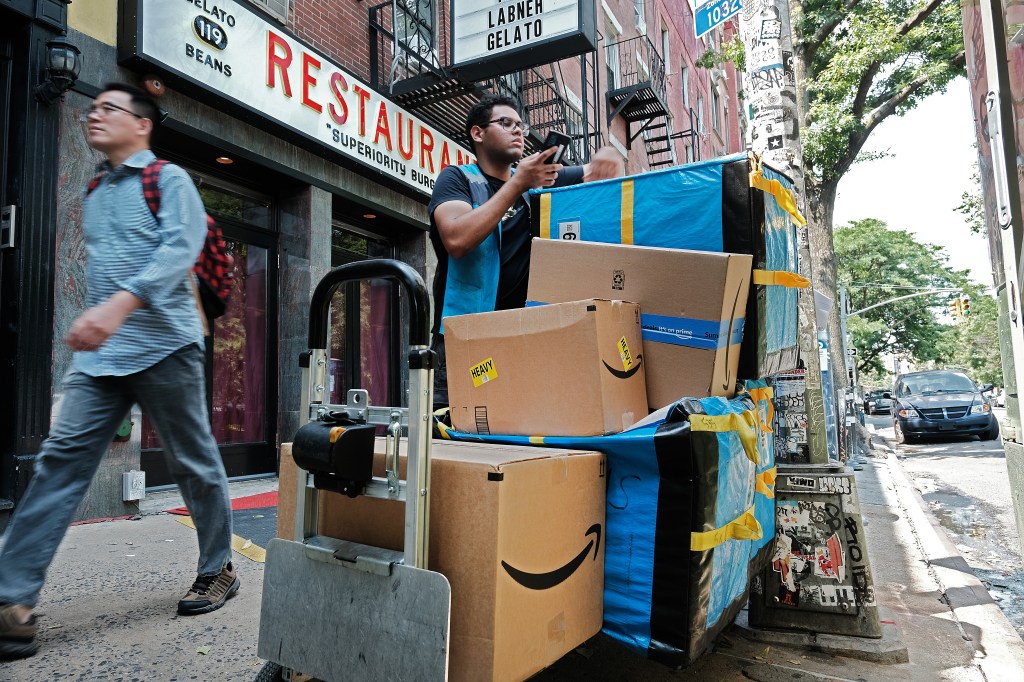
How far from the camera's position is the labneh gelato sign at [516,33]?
301 inches

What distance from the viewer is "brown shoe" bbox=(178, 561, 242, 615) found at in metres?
2.64

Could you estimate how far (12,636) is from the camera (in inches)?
87.7

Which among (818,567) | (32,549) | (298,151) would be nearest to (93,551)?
(32,549)

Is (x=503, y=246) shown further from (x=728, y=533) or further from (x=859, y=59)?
(x=859, y=59)

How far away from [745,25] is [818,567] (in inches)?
121

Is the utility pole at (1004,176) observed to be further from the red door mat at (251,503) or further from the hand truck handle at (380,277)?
the red door mat at (251,503)

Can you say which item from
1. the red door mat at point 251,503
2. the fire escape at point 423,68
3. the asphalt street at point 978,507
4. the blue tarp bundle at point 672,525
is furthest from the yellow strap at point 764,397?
the fire escape at point 423,68

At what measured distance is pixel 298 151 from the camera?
6.86 metres

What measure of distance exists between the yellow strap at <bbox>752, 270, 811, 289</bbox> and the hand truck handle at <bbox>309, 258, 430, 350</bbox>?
1298 mm

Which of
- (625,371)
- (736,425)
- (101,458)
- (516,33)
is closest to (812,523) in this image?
(736,425)

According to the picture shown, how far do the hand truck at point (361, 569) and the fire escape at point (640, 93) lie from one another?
1275 cm

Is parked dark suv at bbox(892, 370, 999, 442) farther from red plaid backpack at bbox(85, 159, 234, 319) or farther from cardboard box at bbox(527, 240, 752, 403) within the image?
red plaid backpack at bbox(85, 159, 234, 319)

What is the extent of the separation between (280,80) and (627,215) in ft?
16.9

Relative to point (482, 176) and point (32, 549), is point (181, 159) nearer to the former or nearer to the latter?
point (482, 176)
